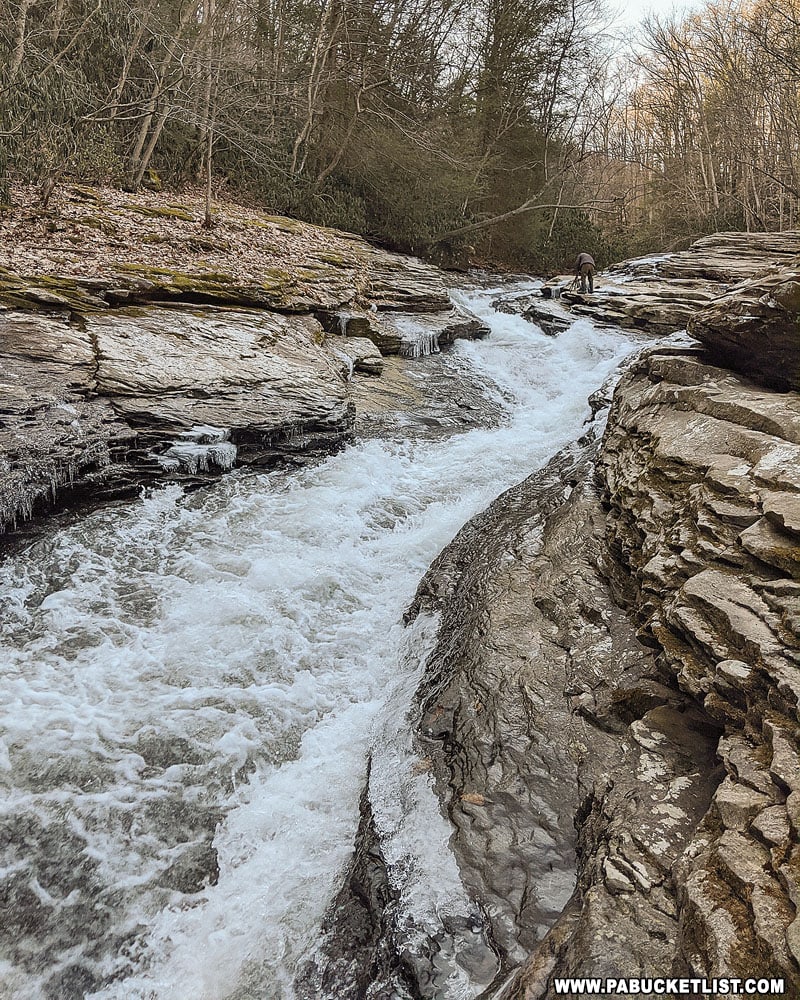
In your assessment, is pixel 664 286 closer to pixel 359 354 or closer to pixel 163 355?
pixel 359 354

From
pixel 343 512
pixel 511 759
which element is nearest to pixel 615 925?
pixel 511 759

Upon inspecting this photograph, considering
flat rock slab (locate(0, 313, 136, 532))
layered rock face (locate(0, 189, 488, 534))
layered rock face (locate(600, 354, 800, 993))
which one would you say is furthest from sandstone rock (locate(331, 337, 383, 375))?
layered rock face (locate(600, 354, 800, 993))

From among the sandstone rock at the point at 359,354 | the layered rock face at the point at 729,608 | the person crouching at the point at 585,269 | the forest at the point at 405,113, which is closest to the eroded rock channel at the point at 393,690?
the layered rock face at the point at 729,608

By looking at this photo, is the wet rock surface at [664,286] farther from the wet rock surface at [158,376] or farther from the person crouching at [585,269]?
the wet rock surface at [158,376]

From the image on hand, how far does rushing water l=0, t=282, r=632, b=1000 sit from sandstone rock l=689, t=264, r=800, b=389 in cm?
277

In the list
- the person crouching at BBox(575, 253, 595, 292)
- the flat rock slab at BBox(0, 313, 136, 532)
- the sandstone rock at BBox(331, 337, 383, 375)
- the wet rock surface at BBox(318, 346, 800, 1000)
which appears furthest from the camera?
the person crouching at BBox(575, 253, 595, 292)

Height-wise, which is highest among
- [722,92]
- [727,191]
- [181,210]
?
[722,92]

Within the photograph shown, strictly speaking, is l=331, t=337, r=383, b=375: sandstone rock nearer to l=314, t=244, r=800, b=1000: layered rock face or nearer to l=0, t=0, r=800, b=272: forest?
l=0, t=0, r=800, b=272: forest

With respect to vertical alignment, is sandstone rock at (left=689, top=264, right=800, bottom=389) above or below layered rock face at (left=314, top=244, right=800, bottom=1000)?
above

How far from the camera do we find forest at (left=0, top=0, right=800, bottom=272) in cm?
1053

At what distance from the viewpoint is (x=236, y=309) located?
850 centimetres

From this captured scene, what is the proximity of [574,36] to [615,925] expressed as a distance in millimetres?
23258

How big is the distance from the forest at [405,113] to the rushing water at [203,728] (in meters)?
6.84

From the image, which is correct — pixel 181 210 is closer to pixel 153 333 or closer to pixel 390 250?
pixel 153 333
